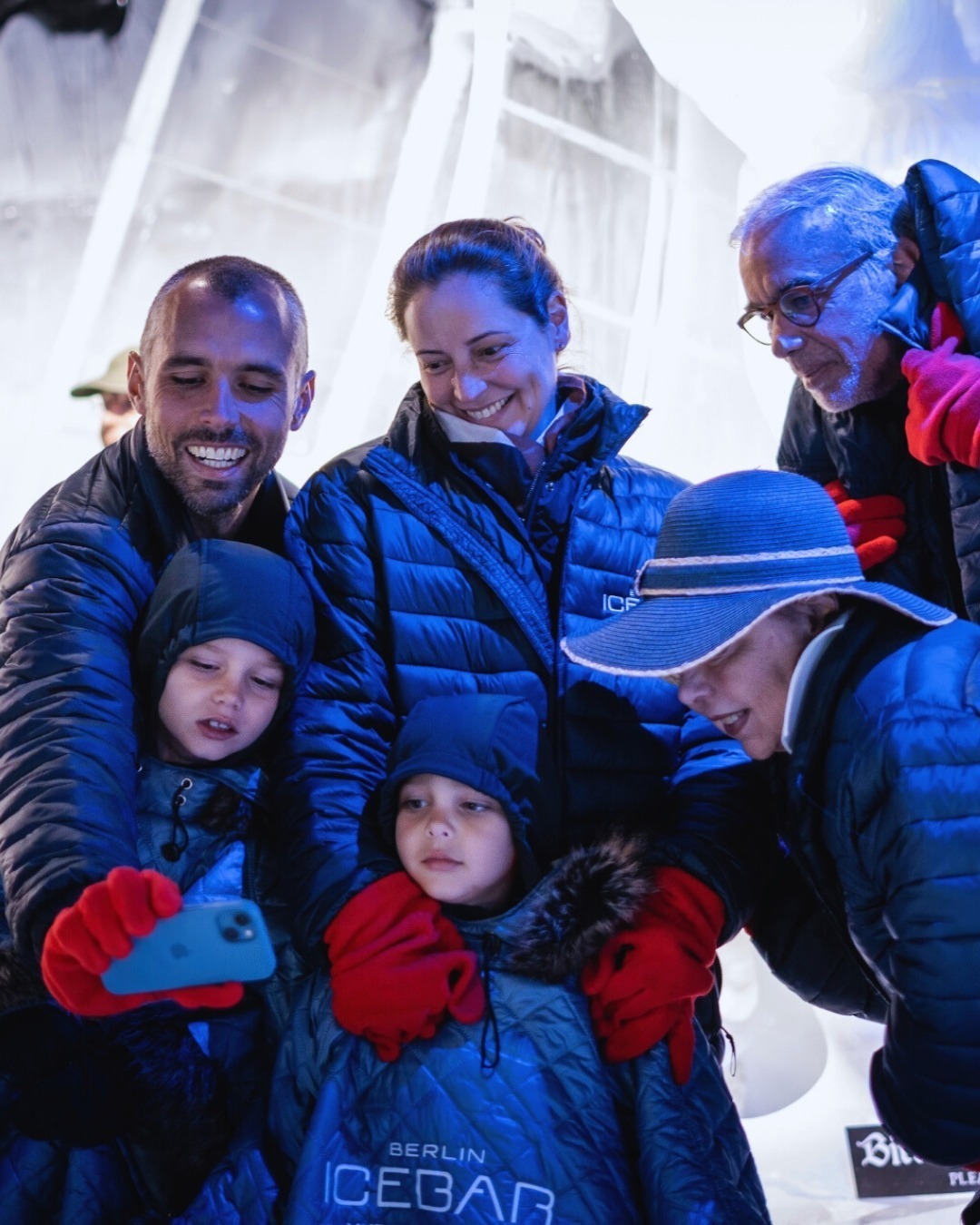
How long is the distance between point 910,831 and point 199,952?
73cm

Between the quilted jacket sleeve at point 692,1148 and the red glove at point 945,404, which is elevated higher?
the red glove at point 945,404

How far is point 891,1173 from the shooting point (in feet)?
8.27

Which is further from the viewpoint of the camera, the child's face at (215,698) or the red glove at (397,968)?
the child's face at (215,698)

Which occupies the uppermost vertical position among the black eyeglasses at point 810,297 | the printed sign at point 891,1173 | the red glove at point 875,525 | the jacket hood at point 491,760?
the black eyeglasses at point 810,297

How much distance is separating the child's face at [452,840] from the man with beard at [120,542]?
342 mm

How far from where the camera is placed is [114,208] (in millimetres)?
3109

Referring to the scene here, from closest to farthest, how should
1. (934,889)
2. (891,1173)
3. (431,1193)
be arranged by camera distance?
(934,889) → (431,1193) → (891,1173)

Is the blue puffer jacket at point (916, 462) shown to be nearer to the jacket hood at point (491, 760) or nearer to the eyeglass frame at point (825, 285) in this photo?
the eyeglass frame at point (825, 285)

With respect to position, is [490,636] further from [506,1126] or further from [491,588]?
[506,1126]

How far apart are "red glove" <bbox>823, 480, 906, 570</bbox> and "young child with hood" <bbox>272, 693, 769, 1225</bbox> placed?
633 millimetres

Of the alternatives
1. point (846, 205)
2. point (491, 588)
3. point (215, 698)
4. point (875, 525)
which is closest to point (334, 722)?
point (215, 698)

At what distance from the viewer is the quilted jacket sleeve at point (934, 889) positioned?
1215 mm

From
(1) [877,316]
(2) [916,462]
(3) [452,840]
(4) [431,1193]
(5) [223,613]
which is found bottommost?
(4) [431,1193]

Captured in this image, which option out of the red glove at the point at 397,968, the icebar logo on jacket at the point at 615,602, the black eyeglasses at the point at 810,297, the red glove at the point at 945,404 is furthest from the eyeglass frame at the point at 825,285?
the red glove at the point at 397,968
